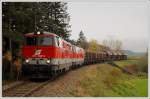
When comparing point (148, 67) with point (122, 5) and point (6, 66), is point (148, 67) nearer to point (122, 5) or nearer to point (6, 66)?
point (122, 5)

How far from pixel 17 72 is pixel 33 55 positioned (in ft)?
2.57

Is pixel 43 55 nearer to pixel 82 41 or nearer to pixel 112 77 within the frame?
pixel 82 41

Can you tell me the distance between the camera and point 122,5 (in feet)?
70.0

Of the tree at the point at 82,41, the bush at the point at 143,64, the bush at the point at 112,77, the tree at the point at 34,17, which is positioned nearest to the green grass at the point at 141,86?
the bush at the point at 143,64

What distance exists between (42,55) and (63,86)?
1.54m

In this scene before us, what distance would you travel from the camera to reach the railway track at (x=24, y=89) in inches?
827

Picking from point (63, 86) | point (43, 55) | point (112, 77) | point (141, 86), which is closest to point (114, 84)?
point (112, 77)

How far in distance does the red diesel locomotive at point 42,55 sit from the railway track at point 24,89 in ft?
1.38

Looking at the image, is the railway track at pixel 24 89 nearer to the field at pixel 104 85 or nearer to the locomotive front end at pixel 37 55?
the field at pixel 104 85

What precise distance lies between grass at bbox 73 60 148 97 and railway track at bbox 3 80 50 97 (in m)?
1.34

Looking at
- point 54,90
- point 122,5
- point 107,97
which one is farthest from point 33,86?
point 122,5

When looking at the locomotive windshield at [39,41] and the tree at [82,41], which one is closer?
the tree at [82,41]

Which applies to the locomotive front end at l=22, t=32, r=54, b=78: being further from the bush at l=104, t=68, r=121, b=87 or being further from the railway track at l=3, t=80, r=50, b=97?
the bush at l=104, t=68, r=121, b=87

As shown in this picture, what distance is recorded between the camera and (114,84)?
21.7 meters
